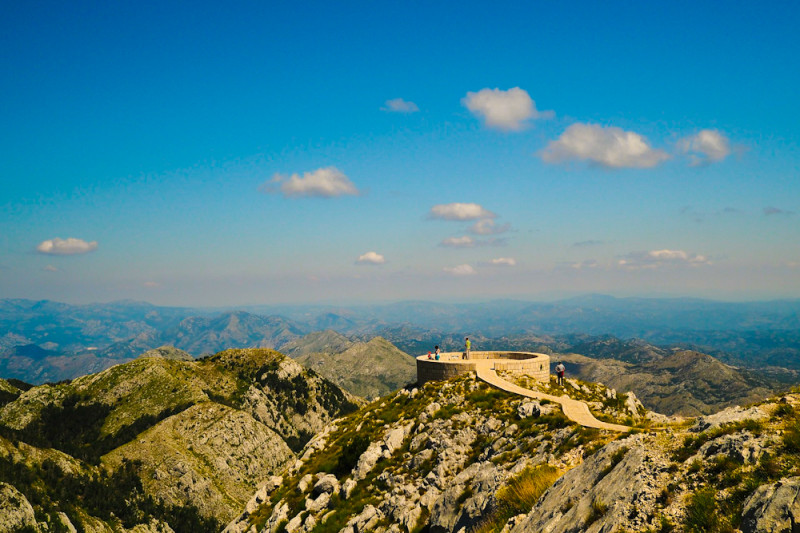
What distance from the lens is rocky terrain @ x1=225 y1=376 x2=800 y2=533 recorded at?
13984 millimetres

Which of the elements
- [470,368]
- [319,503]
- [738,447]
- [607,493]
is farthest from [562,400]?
[319,503]

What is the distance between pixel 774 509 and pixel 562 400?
84.4 ft

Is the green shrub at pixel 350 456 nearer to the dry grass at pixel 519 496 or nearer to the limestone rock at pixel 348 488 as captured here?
the limestone rock at pixel 348 488

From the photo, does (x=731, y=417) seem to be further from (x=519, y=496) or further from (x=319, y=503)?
(x=319, y=503)

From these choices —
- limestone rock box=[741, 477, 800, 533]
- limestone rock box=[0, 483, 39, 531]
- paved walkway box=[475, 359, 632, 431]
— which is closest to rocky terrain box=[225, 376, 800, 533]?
limestone rock box=[741, 477, 800, 533]

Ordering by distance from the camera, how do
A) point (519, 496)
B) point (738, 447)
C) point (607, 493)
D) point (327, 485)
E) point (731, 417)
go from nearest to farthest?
point (738, 447), point (607, 493), point (731, 417), point (519, 496), point (327, 485)

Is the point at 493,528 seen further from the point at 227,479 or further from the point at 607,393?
the point at 227,479

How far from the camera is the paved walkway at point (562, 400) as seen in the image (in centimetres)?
2836

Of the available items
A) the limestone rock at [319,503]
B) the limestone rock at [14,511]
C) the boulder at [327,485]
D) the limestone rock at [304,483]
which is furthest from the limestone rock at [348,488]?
the limestone rock at [14,511]

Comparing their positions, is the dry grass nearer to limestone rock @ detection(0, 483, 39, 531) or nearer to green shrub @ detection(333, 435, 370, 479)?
green shrub @ detection(333, 435, 370, 479)

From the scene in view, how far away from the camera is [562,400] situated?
36750 millimetres

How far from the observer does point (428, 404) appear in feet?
147

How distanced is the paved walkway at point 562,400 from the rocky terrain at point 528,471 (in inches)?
47.2

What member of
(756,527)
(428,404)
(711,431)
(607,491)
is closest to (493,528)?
(607,491)
